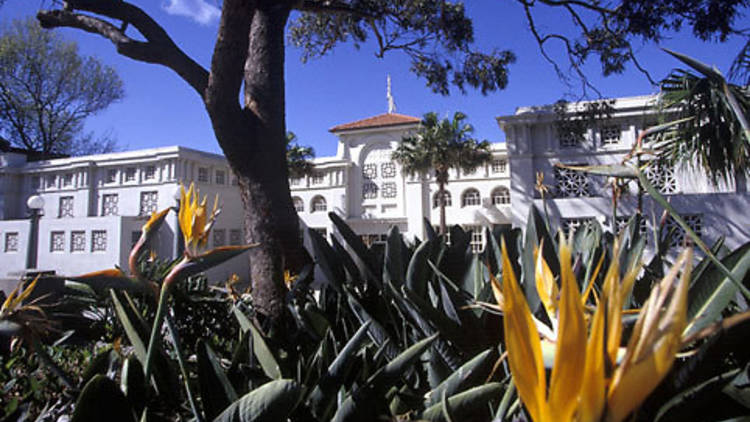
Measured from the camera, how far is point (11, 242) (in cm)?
2062

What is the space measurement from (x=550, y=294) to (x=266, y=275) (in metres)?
2.02

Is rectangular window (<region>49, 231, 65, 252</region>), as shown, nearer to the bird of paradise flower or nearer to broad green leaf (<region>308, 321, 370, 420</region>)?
broad green leaf (<region>308, 321, 370, 420</region>)

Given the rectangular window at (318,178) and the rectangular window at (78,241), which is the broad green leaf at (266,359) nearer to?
the rectangular window at (78,241)

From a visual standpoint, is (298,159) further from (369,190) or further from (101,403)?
(101,403)

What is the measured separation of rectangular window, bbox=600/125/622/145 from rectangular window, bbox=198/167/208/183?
60.4 ft

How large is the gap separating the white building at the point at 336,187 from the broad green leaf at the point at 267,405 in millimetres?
14875

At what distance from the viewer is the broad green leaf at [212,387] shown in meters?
0.75

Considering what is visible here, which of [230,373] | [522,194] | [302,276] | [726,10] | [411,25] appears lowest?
[230,373]

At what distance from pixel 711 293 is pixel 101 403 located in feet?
3.30

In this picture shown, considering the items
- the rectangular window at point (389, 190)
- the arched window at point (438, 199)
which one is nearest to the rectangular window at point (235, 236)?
the rectangular window at point (389, 190)

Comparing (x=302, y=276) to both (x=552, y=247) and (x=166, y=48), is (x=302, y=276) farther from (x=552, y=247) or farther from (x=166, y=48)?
(x=166, y=48)

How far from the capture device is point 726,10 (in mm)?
5730

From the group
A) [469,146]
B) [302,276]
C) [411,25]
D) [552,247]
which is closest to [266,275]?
[302,276]

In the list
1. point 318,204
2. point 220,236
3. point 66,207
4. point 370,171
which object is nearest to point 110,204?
point 66,207
